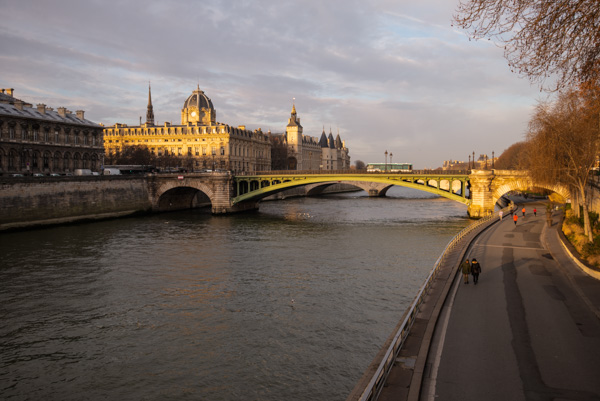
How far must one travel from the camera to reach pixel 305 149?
169 metres

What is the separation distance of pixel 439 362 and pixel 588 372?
10.6 feet

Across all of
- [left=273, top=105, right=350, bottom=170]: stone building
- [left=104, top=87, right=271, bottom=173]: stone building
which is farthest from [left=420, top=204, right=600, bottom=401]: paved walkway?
[left=273, top=105, right=350, bottom=170]: stone building

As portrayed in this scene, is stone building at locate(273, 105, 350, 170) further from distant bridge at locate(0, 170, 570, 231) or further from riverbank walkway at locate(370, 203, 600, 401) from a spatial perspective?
riverbank walkway at locate(370, 203, 600, 401)

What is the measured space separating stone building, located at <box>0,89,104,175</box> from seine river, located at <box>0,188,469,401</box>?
19.0m

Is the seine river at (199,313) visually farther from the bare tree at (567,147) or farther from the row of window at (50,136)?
the row of window at (50,136)

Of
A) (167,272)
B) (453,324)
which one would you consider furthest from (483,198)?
(453,324)

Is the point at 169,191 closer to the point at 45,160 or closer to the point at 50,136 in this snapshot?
the point at 45,160

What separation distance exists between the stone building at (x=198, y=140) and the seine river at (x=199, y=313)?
2643 inches

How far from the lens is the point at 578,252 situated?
24172 millimetres

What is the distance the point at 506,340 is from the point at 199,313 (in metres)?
11.9

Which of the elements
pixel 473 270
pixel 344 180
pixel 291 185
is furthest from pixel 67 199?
pixel 473 270

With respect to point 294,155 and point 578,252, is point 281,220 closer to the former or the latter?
point 578,252

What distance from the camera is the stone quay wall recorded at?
4416cm

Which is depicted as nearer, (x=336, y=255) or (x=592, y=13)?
(x=592, y=13)
